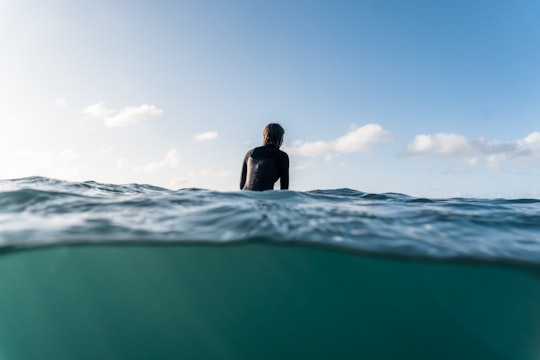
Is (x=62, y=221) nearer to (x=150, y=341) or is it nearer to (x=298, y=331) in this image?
(x=150, y=341)

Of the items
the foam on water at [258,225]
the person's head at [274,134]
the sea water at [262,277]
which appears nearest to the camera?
the foam on water at [258,225]

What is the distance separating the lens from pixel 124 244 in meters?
5.89

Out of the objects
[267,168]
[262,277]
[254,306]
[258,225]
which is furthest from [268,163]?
[254,306]

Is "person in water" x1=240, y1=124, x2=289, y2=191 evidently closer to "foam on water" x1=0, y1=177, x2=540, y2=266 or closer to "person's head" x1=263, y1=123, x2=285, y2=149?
"person's head" x1=263, y1=123, x2=285, y2=149

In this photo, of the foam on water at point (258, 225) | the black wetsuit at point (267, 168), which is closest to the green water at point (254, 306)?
the foam on water at point (258, 225)

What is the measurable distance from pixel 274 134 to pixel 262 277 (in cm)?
329

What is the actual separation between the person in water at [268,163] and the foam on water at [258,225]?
1.11 meters

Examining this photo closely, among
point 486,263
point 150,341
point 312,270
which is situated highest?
point 486,263

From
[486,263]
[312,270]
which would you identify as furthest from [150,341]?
[486,263]

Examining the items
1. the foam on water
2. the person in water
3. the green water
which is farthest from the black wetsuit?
the green water

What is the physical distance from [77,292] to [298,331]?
16.9 ft

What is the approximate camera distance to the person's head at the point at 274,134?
7.89m

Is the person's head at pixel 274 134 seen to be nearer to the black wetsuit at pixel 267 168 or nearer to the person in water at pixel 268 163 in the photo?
the person in water at pixel 268 163

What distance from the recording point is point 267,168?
7.70 meters
